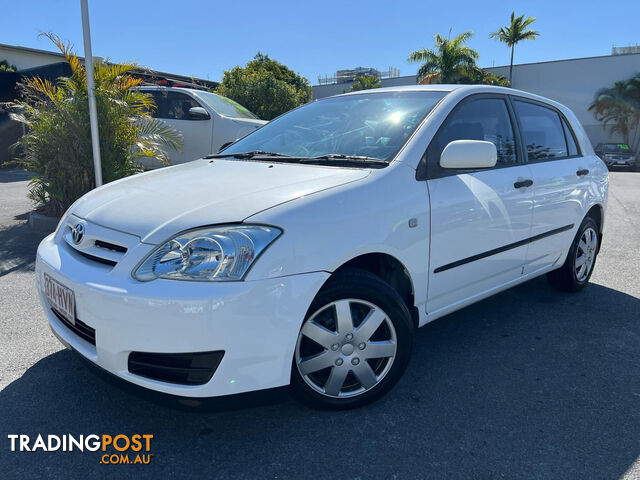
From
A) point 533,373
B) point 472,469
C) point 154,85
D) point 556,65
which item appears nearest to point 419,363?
point 533,373

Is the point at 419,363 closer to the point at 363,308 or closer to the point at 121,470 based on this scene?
the point at 363,308

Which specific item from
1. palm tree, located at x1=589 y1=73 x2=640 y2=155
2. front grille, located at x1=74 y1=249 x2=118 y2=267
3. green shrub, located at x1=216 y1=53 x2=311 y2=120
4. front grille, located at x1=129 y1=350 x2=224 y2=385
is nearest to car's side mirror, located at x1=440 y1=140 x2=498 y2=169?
front grille, located at x1=129 y1=350 x2=224 y2=385

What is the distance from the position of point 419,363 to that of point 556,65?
36.9m

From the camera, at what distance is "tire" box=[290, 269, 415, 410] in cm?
225

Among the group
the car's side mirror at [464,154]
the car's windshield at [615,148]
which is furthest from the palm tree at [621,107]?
the car's side mirror at [464,154]

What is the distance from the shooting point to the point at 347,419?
237cm

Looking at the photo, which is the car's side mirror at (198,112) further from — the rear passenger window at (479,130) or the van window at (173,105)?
the rear passenger window at (479,130)

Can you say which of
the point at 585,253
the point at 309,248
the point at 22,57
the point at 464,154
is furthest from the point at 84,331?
the point at 22,57

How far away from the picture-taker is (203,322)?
1.91m

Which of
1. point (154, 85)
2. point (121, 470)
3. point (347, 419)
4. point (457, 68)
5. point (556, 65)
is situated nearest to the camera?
point (121, 470)

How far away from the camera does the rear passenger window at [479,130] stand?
2.80 metres

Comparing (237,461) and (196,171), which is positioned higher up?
(196,171)

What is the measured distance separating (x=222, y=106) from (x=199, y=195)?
7.00 m

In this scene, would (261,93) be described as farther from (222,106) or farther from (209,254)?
(209,254)
